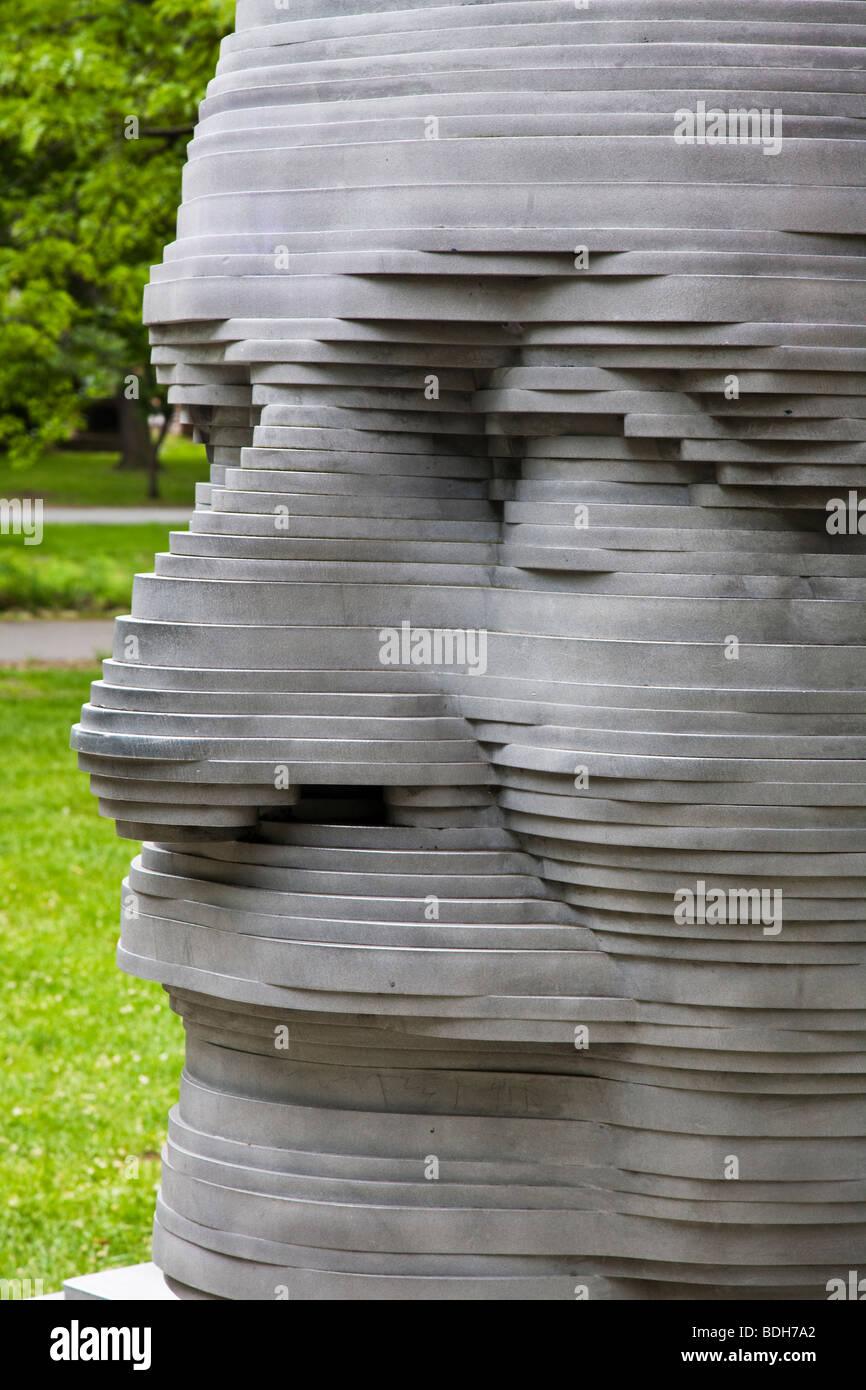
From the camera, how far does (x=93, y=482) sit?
40438mm

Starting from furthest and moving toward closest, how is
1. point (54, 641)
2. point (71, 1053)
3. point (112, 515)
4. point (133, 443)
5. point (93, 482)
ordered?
point (133, 443) → point (93, 482) → point (112, 515) → point (54, 641) → point (71, 1053)

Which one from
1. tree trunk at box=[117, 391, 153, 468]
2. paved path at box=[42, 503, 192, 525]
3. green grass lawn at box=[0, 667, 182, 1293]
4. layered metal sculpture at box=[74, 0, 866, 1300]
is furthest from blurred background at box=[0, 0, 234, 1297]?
tree trunk at box=[117, 391, 153, 468]

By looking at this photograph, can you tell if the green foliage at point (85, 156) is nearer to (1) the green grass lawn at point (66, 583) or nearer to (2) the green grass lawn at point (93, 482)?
(1) the green grass lawn at point (66, 583)

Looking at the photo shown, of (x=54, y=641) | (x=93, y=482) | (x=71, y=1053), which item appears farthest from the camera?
(x=93, y=482)

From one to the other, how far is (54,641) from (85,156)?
6532mm

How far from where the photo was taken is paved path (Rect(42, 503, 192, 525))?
3269cm

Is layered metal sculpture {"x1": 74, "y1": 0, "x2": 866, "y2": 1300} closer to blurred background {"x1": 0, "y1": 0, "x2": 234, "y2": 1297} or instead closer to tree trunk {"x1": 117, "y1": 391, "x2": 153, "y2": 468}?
blurred background {"x1": 0, "y1": 0, "x2": 234, "y2": 1297}

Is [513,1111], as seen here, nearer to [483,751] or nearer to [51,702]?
[483,751]

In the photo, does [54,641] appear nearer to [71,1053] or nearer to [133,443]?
[71,1053]

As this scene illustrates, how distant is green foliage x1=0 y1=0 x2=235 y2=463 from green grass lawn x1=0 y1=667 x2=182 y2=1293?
16.1ft

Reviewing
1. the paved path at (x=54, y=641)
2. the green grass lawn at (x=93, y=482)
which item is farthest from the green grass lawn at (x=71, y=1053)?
the green grass lawn at (x=93, y=482)

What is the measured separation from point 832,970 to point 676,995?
1.23ft

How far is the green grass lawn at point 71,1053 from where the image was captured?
24.8ft

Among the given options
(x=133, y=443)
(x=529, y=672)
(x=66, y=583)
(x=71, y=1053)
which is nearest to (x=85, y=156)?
(x=66, y=583)
